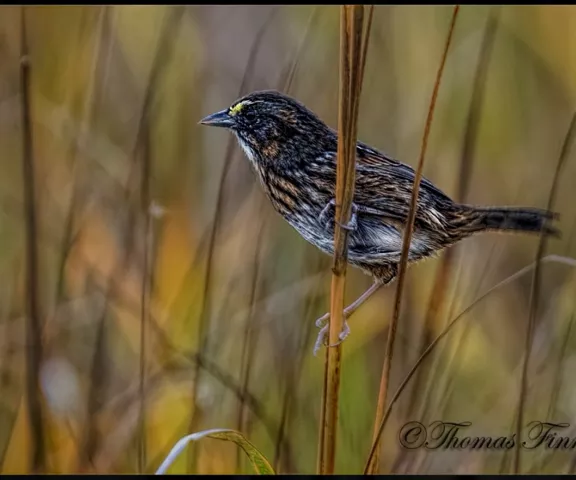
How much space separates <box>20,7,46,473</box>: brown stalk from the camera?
3.68 ft

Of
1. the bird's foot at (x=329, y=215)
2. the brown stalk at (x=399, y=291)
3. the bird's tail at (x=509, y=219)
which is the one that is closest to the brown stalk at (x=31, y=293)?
the bird's foot at (x=329, y=215)

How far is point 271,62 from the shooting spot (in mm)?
1236

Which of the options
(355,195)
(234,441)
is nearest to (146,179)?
(355,195)

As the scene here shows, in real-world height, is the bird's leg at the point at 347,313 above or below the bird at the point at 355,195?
below

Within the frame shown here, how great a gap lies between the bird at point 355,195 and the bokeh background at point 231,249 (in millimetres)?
60

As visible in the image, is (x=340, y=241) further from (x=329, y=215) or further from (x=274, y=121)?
(x=274, y=121)

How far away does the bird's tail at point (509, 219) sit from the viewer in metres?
1.07

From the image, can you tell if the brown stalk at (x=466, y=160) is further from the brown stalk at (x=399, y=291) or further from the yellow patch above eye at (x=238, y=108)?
the yellow patch above eye at (x=238, y=108)

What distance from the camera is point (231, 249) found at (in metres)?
1.27

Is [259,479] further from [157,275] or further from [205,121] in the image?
[205,121]

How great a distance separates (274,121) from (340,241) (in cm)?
26

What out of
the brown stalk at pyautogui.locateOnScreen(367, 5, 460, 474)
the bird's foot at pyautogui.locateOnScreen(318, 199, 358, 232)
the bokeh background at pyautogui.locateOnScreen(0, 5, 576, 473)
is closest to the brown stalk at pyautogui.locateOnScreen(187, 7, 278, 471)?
the bokeh background at pyautogui.locateOnScreen(0, 5, 576, 473)

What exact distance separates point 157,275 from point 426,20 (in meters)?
0.68

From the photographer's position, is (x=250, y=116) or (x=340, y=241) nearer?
(x=340, y=241)
